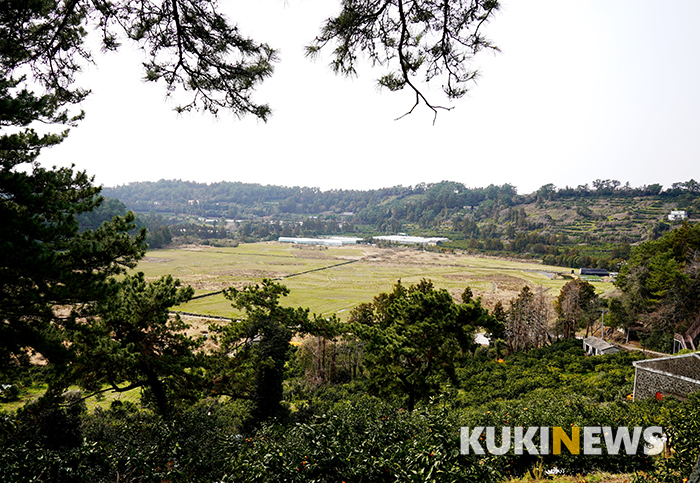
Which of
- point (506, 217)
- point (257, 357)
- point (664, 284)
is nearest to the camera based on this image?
point (257, 357)

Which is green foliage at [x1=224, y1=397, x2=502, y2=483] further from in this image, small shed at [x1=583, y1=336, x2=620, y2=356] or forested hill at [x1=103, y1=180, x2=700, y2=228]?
forested hill at [x1=103, y1=180, x2=700, y2=228]

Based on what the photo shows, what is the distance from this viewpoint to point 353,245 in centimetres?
11706

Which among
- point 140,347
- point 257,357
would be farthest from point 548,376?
point 140,347

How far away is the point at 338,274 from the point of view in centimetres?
6216

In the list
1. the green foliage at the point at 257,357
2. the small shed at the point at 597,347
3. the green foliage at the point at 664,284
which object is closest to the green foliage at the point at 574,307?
the green foliage at the point at 664,284

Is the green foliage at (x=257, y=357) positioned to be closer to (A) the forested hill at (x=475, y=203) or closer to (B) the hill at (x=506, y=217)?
(B) the hill at (x=506, y=217)

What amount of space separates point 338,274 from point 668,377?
53.6m

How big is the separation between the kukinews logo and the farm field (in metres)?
29.8

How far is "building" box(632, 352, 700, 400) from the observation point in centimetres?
943

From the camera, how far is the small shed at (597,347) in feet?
66.2

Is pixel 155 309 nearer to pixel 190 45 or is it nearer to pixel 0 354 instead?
pixel 0 354

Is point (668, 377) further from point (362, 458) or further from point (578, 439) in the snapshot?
point (362, 458)

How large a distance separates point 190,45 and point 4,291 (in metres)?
3.96

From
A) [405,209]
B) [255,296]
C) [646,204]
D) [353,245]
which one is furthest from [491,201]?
[255,296]
